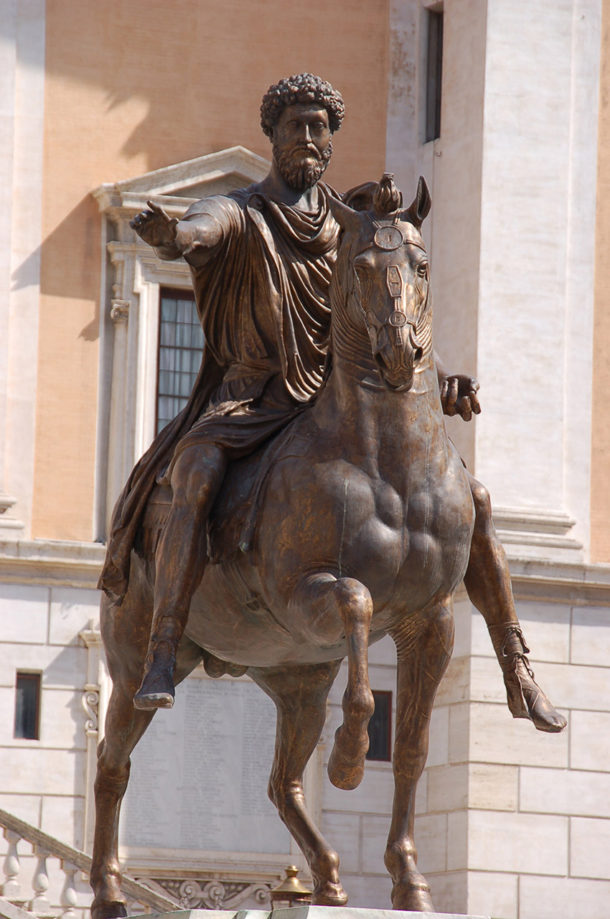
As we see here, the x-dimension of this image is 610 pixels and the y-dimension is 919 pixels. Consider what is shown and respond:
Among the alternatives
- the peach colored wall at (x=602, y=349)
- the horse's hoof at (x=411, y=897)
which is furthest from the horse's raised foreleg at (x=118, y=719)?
the peach colored wall at (x=602, y=349)

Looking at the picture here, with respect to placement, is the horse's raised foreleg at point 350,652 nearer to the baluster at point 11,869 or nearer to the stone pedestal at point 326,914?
the stone pedestal at point 326,914

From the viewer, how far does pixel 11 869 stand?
14.9 m

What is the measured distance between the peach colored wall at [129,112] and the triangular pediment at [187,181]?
0.28 m

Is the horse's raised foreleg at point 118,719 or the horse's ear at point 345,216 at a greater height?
the horse's ear at point 345,216

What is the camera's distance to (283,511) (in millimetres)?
7445

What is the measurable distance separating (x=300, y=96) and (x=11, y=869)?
8.22m

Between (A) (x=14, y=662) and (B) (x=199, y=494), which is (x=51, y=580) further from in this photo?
(B) (x=199, y=494)

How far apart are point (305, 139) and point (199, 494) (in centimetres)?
144

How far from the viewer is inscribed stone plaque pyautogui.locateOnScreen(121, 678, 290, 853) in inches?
699

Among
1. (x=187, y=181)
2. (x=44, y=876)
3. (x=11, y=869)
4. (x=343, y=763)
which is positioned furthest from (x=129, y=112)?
(x=343, y=763)

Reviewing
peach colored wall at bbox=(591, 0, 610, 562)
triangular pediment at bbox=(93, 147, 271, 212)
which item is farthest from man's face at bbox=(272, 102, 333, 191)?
peach colored wall at bbox=(591, 0, 610, 562)

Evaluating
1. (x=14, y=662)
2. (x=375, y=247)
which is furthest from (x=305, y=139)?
(x=14, y=662)

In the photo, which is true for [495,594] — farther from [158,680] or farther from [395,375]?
[158,680]

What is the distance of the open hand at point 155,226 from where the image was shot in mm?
7555
